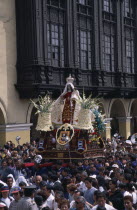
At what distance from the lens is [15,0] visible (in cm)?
2677

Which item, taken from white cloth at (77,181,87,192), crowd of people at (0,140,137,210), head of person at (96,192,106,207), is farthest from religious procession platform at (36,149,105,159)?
head of person at (96,192,106,207)

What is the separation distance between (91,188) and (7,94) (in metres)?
15.6

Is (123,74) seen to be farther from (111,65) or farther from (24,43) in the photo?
(24,43)

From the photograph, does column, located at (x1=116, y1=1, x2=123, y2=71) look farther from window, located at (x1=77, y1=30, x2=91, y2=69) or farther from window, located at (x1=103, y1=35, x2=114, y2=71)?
window, located at (x1=77, y1=30, x2=91, y2=69)

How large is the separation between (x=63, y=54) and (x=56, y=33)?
137 cm

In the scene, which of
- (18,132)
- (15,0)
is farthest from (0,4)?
(18,132)

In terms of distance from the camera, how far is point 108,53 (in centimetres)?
3247

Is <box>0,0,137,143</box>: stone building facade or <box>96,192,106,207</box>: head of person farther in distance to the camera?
<box>0,0,137,143</box>: stone building facade

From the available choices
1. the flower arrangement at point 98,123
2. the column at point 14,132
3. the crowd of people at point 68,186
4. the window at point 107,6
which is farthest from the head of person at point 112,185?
the window at point 107,6

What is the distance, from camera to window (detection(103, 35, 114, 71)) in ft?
106

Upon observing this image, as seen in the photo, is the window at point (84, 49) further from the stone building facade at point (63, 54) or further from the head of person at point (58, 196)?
the head of person at point (58, 196)

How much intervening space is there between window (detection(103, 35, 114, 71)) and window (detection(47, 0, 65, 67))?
462 centimetres

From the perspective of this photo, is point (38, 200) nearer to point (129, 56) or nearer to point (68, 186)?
point (68, 186)

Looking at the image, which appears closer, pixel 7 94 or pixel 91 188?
pixel 91 188
